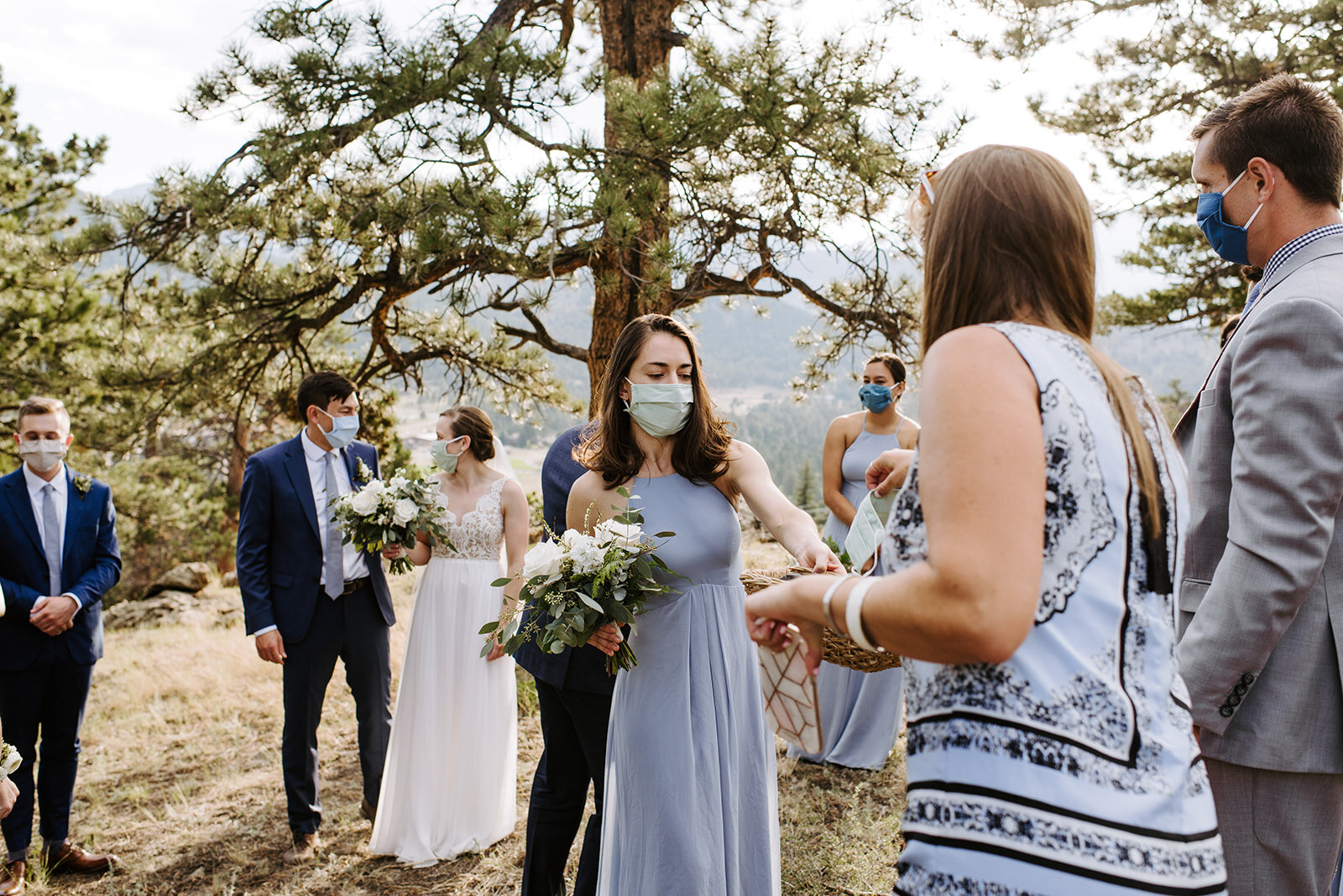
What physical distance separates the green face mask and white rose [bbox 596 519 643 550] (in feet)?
1.52

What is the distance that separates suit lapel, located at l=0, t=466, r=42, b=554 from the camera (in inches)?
184

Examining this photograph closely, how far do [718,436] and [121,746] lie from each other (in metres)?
6.69

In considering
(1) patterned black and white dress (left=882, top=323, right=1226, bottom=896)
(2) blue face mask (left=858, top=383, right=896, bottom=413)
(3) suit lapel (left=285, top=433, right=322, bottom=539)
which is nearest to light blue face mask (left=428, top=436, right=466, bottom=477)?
(3) suit lapel (left=285, top=433, right=322, bottom=539)

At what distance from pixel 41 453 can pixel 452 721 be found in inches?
105

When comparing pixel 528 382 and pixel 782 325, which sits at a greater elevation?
pixel 782 325

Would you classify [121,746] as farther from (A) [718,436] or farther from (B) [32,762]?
(A) [718,436]

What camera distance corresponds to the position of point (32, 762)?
4.84m

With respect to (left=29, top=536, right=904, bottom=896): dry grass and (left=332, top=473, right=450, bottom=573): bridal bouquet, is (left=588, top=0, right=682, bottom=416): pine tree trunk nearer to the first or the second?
(left=332, top=473, right=450, bottom=573): bridal bouquet

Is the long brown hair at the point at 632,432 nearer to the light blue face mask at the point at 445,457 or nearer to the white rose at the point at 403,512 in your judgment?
the white rose at the point at 403,512

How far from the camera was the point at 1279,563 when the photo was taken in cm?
176

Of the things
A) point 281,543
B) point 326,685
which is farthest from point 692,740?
point 281,543

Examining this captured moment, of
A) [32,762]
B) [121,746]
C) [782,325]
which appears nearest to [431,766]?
[32,762]

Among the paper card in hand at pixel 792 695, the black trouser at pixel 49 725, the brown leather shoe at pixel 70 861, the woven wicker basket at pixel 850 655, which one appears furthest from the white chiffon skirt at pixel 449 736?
the paper card in hand at pixel 792 695

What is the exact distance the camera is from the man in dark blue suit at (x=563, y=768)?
3320 millimetres
